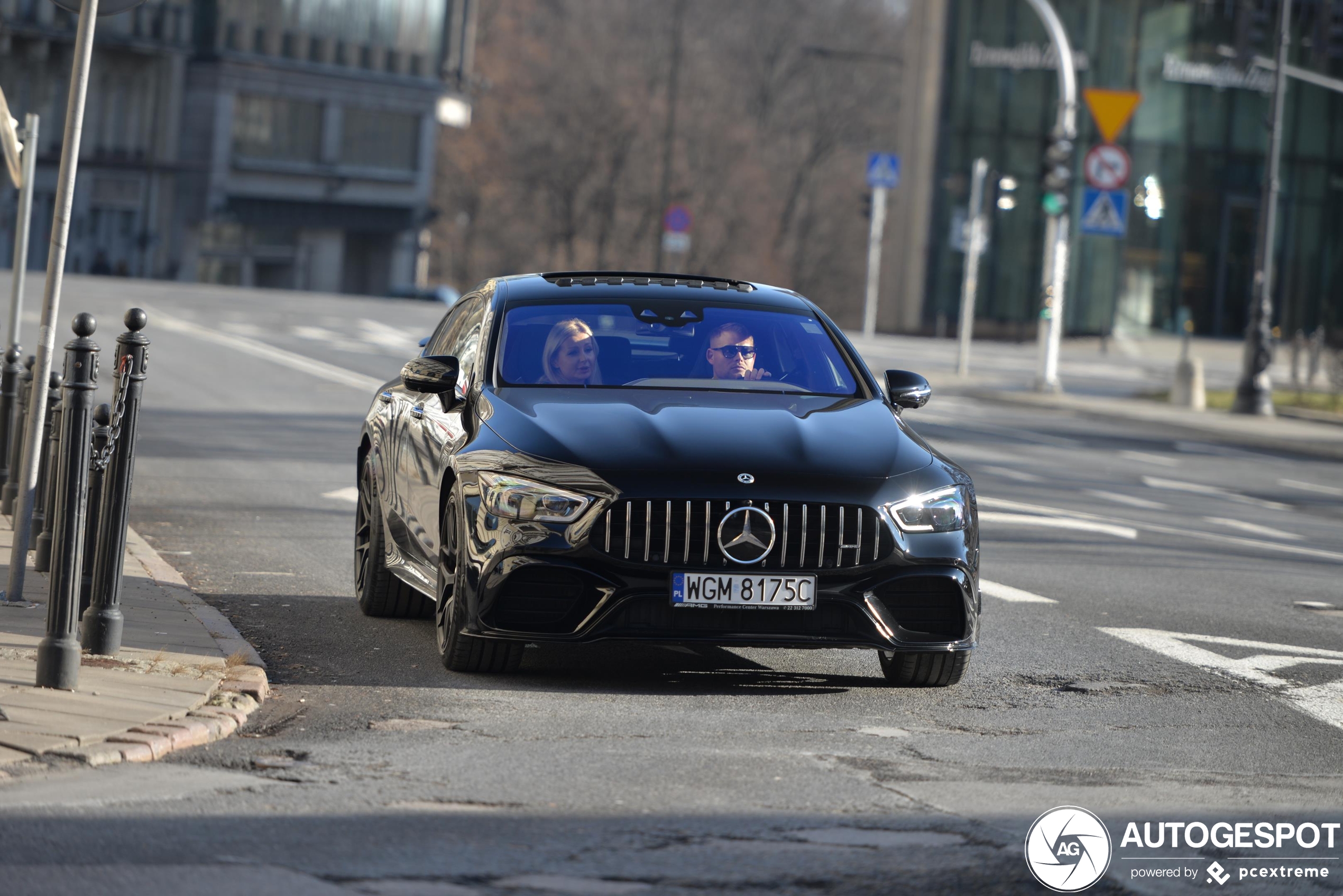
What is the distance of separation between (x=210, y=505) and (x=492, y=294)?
17.8 feet

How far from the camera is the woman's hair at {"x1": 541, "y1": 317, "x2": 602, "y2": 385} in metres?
7.98

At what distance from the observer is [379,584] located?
29.4ft

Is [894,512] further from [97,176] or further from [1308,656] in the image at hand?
[97,176]

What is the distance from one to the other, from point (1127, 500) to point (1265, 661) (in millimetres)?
8651

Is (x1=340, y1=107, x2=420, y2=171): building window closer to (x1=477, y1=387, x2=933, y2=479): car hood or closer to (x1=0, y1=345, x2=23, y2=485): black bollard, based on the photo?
(x1=0, y1=345, x2=23, y2=485): black bollard

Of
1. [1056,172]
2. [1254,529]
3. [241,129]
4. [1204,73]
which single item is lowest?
[1254,529]

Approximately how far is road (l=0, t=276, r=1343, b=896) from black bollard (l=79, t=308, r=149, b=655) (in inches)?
24.8

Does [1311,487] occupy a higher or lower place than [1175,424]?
lower

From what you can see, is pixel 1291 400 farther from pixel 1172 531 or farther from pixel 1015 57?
pixel 1015 57

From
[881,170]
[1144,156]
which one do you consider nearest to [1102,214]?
[881,170]

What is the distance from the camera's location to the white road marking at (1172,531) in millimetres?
14047

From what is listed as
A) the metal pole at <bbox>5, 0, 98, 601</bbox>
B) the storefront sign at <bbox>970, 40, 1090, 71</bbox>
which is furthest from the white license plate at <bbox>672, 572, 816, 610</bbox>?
the storefront sign at <bbox>970, 40, 1090, 71</bbox>

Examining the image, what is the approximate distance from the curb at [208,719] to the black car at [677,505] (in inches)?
29.7

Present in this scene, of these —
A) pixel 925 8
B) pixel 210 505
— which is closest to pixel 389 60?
pixel 925 8
